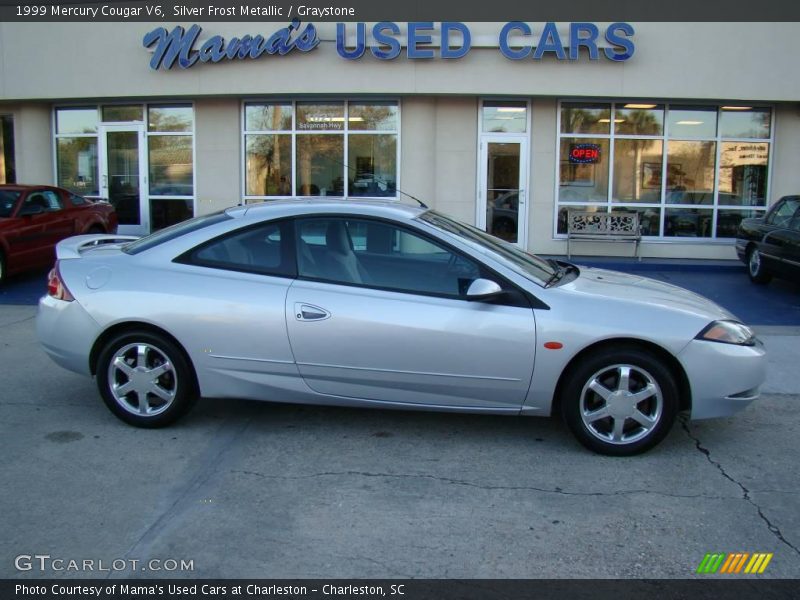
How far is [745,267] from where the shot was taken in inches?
529

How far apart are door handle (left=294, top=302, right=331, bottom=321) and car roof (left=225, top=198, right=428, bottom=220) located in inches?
26.9

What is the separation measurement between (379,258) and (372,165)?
1021cm

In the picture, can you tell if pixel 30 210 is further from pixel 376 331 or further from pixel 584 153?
pixel 584 153

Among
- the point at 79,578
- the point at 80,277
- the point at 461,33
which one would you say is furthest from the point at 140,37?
the point at 79,578

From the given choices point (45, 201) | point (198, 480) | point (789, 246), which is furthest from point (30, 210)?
point (789, 246)

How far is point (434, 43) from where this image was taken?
13820 millimetres

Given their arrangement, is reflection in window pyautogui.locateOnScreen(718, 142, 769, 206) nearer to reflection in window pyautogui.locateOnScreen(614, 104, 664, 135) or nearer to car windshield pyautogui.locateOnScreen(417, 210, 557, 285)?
reflection in window pyautogui.locateOnScreen(614, 104, 664, 135)

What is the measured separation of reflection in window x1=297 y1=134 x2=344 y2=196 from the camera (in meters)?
15.2

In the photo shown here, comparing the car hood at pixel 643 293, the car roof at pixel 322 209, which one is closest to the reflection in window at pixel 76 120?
the car roof at pixel 322 209

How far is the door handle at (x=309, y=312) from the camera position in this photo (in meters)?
4.89

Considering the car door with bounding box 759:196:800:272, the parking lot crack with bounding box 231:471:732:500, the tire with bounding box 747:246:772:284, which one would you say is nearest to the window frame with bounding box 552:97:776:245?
the tire with bounding box 747:246:772:284

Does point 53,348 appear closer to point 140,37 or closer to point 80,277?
point 80,277

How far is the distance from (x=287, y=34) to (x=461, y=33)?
3131 millimetres

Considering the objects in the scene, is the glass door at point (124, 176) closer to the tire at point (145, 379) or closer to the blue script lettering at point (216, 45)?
the blue script lettering at point (216, 45)
